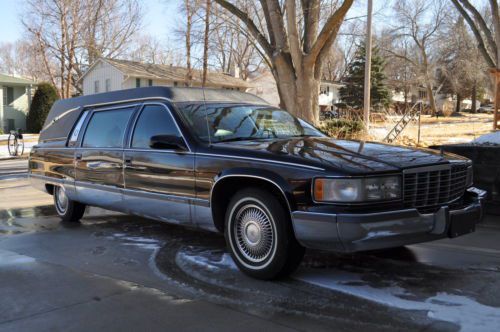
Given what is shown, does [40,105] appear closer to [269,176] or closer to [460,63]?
[269,176]

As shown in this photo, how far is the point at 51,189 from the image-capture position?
7750 millimetres

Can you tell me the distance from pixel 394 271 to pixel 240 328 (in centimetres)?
183

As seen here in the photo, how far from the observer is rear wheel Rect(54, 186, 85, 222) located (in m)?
7.24

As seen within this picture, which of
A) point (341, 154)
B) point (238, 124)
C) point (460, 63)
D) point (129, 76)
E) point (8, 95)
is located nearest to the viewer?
point (341, 154)

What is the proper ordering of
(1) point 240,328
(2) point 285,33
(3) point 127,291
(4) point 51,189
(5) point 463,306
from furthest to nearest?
(2) point 285,33 → (4) point 51,189 → (3) point 127,291 → (5) point 463,306 → (1) point 240,328

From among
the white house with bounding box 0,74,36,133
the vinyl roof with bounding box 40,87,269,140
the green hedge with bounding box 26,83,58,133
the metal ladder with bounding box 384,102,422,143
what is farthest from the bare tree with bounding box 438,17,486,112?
the vinyl roof with bounding box 40,87,269,140

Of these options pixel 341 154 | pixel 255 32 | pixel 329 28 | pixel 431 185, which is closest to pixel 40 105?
pixel 255 32

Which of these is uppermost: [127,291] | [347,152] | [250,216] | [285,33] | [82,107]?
[285,33]

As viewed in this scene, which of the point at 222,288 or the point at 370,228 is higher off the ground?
the point at 370,228

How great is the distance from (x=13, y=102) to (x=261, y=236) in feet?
122

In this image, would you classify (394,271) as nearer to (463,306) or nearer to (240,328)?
(463,306)

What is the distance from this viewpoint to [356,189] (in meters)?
3.87

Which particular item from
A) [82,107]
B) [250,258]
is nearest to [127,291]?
[250,258]

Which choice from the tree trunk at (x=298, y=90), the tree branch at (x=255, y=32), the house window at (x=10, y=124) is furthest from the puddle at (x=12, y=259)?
the house window at (x=10, y=124)
